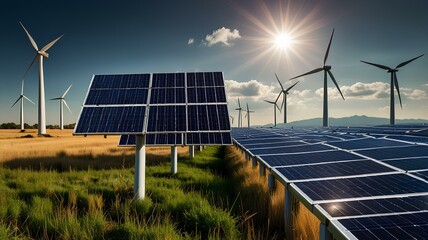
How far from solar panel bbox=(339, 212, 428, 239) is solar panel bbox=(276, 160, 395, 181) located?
259 centimetres

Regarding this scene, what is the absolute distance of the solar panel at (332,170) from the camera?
7.49 m

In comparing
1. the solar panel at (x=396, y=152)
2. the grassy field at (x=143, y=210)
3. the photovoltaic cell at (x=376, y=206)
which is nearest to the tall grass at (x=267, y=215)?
the grassy field at (x=143, y=210)

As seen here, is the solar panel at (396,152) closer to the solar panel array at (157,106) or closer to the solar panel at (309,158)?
the solar panel at (309,158)

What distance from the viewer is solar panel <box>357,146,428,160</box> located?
910 centimetres

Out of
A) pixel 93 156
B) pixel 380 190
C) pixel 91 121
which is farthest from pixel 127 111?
pixel 93 156

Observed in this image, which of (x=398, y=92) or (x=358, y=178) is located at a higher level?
(x=398, y=92)

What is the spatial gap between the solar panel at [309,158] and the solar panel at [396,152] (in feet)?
2.13

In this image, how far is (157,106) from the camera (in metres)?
12.3

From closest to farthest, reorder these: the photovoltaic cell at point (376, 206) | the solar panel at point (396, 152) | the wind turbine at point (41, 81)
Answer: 1. the photovoltaic cell at point (376, 206)
2. the solar panel at point (396, 152)
3. the wind turbine at point (41, 81)

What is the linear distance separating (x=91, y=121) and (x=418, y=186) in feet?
37.0

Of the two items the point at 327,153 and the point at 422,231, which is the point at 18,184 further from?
the point at 422,231

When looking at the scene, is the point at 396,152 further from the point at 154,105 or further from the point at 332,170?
the point at 154,105

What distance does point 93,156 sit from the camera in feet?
83.7

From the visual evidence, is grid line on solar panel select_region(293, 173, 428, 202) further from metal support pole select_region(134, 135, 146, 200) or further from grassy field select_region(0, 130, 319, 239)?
metal support pole select_region(134, 135, 146, 200)
